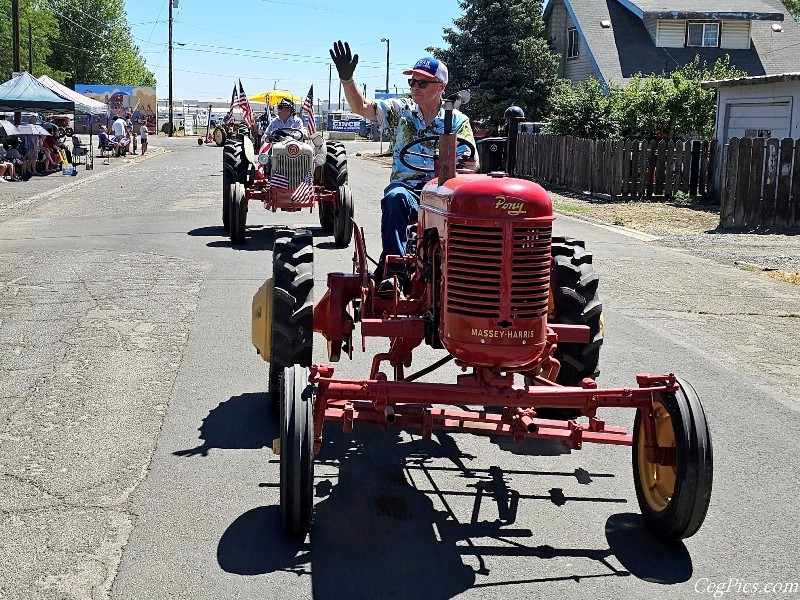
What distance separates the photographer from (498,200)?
4680 millimetres

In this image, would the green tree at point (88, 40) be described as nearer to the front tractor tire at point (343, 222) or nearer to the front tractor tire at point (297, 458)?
the front tractor tire at point (343, 222)

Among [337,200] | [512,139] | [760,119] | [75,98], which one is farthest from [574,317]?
[75,98]

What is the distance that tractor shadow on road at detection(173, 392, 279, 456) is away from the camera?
6059mm

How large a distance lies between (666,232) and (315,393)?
15.2 meters

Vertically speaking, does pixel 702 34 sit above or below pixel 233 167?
above

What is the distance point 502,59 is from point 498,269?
3989cm

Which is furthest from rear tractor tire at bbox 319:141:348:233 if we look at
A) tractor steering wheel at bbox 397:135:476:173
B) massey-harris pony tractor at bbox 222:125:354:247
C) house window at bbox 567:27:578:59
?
house window at bbox 567:27:578:59

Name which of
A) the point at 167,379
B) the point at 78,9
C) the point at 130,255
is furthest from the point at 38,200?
the point at 78,9

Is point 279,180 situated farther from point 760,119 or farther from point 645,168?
point 760,119

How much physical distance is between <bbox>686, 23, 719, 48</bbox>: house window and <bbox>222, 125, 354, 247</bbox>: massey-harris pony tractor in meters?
26.8

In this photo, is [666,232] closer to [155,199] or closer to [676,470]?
[155,199]

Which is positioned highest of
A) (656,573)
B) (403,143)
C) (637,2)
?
(637,2)

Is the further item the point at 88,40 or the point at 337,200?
the point at 88,40

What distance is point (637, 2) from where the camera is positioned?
132ft
